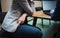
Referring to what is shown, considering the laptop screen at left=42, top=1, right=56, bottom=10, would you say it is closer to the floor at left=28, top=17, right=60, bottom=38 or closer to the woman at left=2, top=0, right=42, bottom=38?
the floor at left=28, top=17, right=60, bottom=38

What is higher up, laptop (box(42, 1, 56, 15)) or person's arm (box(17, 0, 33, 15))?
person's arm (box(17, 0, 33, 15))

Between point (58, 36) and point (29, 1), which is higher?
point (29, 1)

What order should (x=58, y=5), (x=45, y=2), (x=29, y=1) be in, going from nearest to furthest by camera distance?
(x=58, y=5) < (x=29, y=1) < (x=45, y=2)

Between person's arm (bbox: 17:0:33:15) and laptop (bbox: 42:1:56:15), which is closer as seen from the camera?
person's arm (bbox: 17:0:33:15)

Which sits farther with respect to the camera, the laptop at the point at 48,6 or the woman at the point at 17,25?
the laptop at the point at 48,6

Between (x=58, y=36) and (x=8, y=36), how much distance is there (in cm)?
65

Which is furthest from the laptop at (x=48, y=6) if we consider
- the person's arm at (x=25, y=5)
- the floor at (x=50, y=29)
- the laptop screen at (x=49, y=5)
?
the person's arm at (x=25, y=5)

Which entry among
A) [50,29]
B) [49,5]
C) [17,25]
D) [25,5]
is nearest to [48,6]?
[49,5]

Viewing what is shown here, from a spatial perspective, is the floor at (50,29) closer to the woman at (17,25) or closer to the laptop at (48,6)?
the laptop at (48,6)

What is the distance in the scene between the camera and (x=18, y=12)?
168 cm

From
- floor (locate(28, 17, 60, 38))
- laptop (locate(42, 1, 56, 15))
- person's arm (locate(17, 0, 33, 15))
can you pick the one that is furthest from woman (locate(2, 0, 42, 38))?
laptop (locate(42, 1, 56, 15))

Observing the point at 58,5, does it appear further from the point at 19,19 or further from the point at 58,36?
the point at 19,19

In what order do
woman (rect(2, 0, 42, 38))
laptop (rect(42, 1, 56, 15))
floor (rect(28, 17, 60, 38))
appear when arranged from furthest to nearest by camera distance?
1. laptop (rect(42, 1, 56, 15))
2. floor (rect(28, 17, 60, 38))
3. woman (rect(2, 0, 42, 38))

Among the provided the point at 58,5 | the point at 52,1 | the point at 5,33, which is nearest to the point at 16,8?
the point at 5,33
